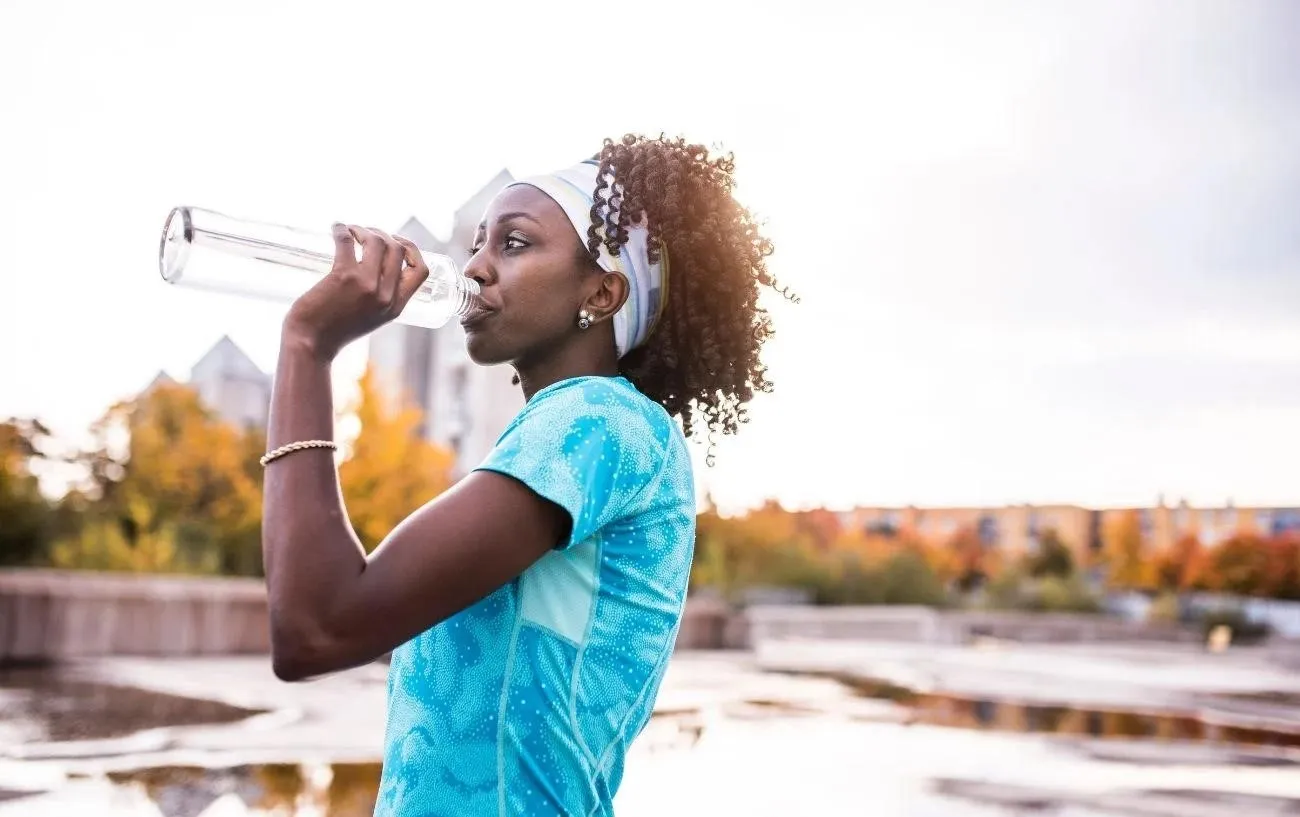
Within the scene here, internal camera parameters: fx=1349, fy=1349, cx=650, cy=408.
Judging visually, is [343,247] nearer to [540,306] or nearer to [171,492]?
[540,306]

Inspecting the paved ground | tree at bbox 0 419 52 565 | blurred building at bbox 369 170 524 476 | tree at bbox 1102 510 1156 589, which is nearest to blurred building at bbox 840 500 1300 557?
tree at bbox 1102 510 1156 589

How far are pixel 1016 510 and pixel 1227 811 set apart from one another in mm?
111741

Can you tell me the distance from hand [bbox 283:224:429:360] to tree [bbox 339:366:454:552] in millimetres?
19004

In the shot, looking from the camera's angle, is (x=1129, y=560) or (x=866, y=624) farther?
(x=1129, y=560)

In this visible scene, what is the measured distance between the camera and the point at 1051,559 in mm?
73312

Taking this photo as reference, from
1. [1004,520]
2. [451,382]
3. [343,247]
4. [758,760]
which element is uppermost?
[451,382]

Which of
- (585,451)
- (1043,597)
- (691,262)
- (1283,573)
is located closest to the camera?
(585,451)

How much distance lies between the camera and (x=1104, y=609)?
1967 inches

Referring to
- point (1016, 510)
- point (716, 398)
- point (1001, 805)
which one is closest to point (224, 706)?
point (1001, 805)

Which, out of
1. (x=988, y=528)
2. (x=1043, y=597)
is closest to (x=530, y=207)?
(x=1043, y=597)

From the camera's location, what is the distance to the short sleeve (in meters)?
1.42

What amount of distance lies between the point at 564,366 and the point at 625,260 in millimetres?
163

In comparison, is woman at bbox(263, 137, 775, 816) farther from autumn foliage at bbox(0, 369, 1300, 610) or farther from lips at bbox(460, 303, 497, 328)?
autumn foliage at bbox(0, 369, 1300, 610)

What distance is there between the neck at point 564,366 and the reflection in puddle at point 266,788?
501 cm
